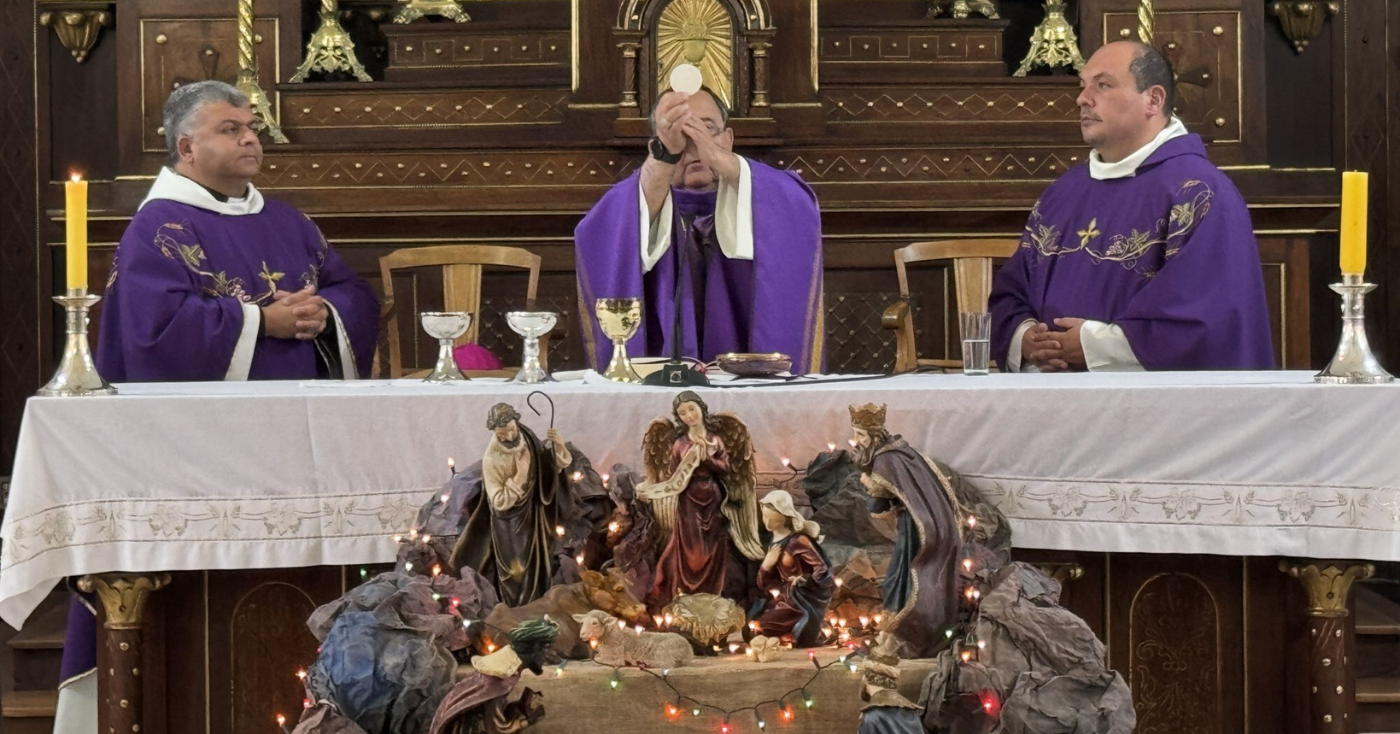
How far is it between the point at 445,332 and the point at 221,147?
5.76ft

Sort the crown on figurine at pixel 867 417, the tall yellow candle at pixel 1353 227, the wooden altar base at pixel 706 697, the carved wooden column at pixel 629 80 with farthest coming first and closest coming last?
1. the carved wooden column at pixel 629 80
2. the tall yellow candle at pixel 1353 227
3. the crown on figurine at pixel 867 417
4. the wooden altar base at pixel 706 697

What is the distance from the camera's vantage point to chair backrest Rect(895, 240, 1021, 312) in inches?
243

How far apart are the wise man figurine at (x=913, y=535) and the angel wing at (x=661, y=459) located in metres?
0.40

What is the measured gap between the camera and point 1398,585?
22.5ft

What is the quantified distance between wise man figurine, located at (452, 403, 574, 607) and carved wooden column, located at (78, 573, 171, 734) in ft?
2.52

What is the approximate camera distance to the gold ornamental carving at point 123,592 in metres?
4.06

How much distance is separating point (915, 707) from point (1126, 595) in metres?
0.94

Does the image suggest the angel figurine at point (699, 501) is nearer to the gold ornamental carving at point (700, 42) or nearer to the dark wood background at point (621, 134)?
the dark wood background at point (621, 134)

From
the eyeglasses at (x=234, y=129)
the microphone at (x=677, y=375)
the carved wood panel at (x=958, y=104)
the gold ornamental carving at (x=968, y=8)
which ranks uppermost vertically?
the gold ornamental carving at (x=968, y=8)

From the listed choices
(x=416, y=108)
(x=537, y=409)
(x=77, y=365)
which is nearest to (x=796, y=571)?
(x=537, y=409)

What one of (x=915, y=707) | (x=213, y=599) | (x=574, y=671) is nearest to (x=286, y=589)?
(x=213, y=599)

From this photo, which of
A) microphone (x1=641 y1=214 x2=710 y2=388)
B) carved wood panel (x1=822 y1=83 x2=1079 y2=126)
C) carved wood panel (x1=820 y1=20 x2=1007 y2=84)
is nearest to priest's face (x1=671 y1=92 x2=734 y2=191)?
microphone (x1=641 y1=214 x2=710 y2=388)

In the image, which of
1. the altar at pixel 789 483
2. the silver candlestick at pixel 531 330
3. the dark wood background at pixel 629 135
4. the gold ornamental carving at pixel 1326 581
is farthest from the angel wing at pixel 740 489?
the dark wood background at pixel 629 135

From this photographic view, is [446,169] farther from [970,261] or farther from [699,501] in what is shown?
[699,501]
